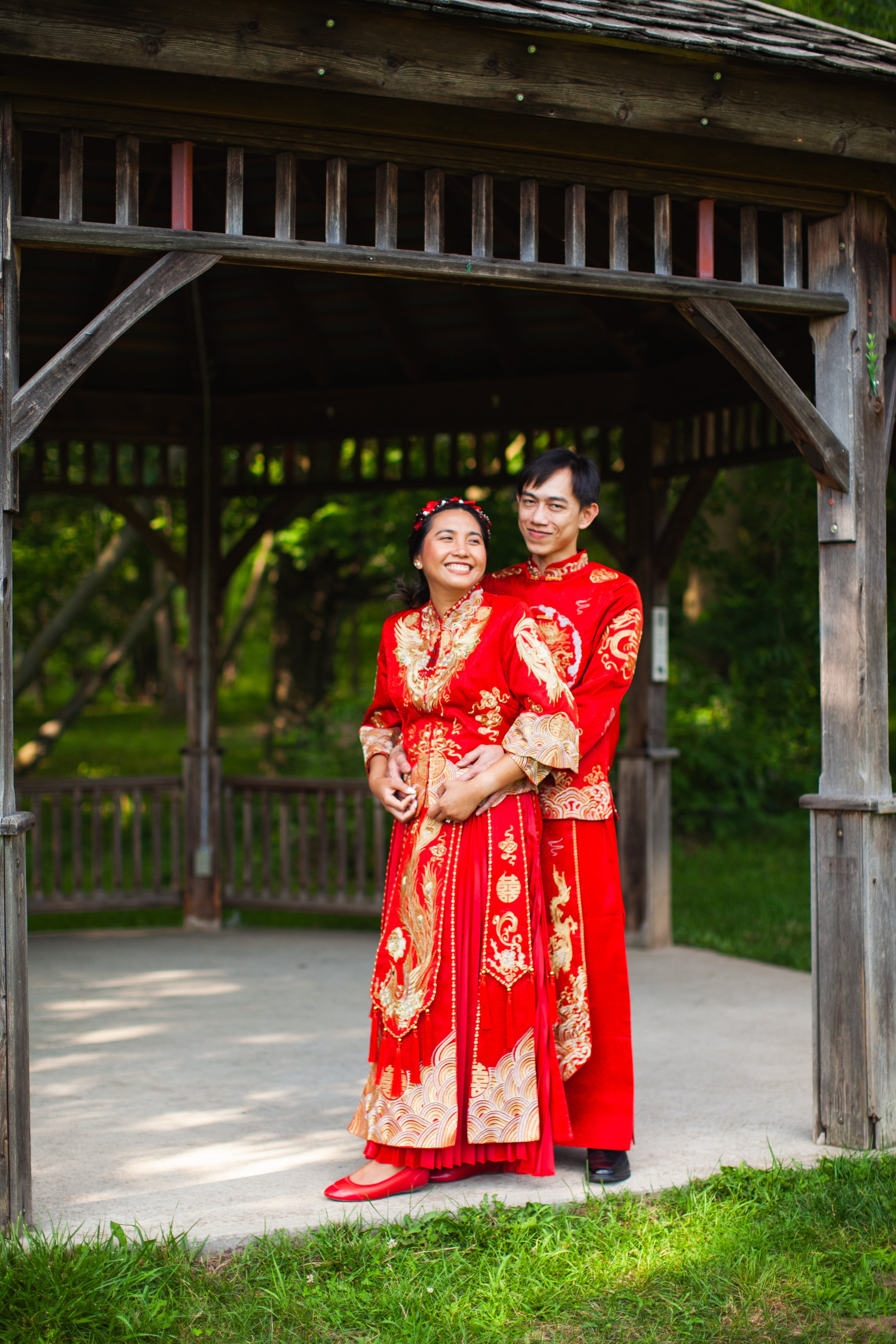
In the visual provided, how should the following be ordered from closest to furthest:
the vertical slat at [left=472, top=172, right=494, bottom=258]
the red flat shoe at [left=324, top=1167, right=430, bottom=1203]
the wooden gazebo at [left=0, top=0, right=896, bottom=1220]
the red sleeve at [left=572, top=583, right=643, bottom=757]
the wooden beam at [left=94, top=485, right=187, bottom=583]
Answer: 1. the wooden gazebo at [left=0, top=0, right=896, bottom=1220]
2. the red flat shoe at [left=324, top=1167, right=430, bottom=1203]
3. the red sleeve at [left=572, top=583, right=643, bottom=757]
4. the vertical slat at [left=472, top=172, right=494, bottom=258]
5. the wooden beam at [left=94, top=485, right=187, bottom=583]

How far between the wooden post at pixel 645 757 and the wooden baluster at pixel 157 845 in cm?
272

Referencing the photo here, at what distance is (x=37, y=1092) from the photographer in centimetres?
457

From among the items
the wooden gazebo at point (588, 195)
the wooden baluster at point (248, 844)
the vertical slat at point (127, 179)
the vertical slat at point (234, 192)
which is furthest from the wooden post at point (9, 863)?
the wooden baluster at point (248, 844)

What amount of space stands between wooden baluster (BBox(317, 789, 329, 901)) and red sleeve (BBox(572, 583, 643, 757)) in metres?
4.30

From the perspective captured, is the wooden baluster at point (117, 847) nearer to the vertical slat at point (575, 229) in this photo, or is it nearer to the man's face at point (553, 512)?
the man's face at point (553, 512)

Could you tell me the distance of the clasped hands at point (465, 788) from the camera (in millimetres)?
3404

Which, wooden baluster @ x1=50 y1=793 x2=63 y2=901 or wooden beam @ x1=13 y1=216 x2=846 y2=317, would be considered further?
wooden baluster @ x1=50 y1=793 x2=63 y2=901

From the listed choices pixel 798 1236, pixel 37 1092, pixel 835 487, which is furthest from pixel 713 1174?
pixel 37 1092

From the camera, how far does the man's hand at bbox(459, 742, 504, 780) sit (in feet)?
11.3

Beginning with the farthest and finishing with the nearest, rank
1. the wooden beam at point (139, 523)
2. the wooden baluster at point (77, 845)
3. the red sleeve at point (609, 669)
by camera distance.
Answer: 1. the wooden baluster at point (77, 845)
2. the wooden beam at point (139, 523)
3. the red sleeve at point (609, 669)

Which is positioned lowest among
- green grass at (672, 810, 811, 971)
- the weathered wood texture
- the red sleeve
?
green grass at (672, 810, 811, 971)

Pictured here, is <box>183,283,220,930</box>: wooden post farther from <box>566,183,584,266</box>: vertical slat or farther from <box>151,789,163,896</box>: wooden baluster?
<box>566,183,584,266</box>: vertical slat

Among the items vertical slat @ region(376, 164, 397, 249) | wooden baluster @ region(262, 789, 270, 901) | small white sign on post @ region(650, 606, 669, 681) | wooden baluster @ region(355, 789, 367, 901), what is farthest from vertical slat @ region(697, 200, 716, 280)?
wooden baluster @ region(262, 789, 270, 901)

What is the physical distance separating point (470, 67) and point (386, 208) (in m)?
0.43
